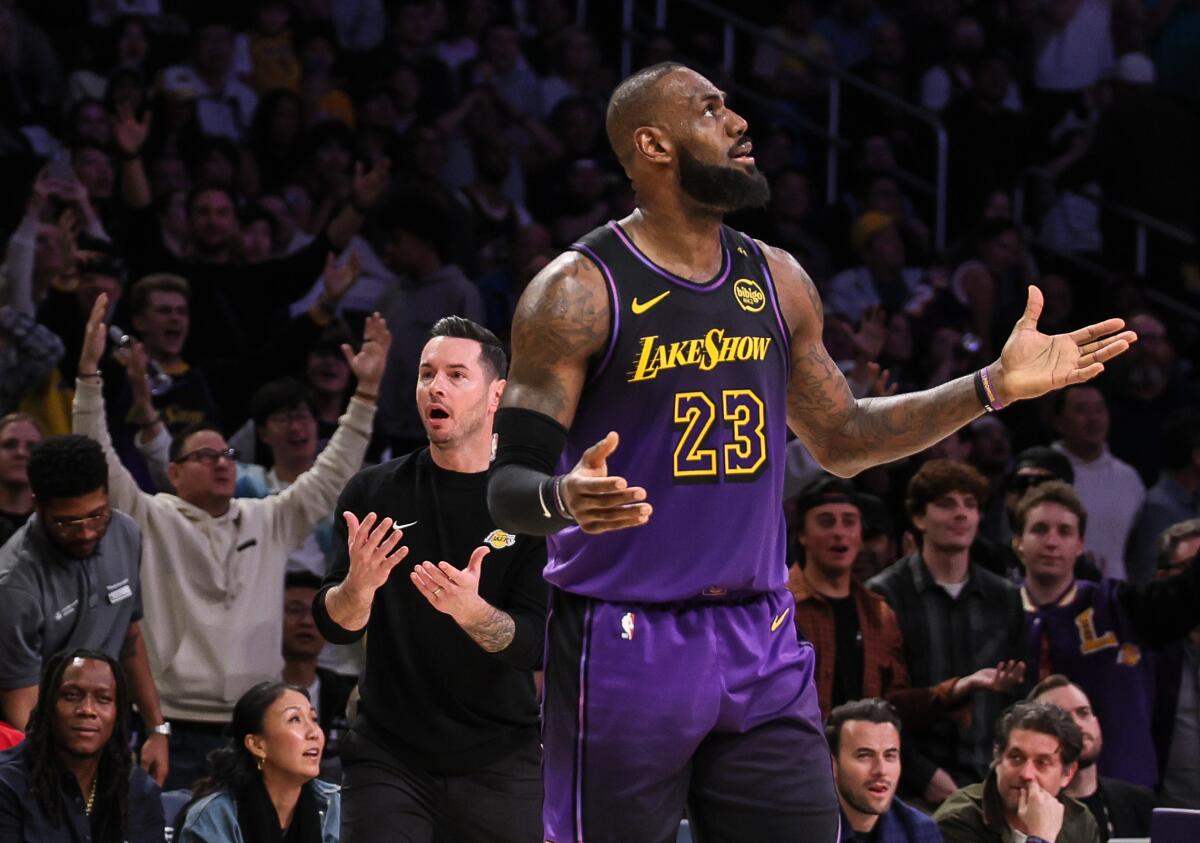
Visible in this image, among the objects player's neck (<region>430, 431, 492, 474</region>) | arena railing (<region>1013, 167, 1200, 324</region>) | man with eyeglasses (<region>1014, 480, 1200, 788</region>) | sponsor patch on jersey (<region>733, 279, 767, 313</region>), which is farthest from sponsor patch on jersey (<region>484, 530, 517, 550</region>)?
arena railing (<region>1013, 167, 1200, 324</region>)

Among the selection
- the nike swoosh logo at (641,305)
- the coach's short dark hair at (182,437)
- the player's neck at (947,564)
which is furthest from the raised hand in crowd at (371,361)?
the nike swoosh logo at (641,305)

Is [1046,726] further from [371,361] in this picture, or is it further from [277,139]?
[277,139]

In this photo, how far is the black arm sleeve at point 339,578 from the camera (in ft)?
14.2

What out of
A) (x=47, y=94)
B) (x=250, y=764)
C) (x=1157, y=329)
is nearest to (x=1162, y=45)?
(x=1157, y=329)

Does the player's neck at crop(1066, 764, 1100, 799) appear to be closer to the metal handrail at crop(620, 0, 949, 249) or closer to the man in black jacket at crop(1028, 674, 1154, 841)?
the man in black jacket at crop(1028, 674, 1154, 841)

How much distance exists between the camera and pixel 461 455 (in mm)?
4625

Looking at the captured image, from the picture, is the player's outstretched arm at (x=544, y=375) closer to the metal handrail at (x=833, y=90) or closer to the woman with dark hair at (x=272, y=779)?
the woman with dark hair at (x=272, y=779)

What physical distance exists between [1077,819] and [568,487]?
3.51m

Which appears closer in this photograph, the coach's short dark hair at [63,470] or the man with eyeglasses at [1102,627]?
the coach's short dark hair at [63,470]

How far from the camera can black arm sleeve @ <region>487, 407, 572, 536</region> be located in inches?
131

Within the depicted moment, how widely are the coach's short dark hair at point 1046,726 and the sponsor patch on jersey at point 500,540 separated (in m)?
2.22

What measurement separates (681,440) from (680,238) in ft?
1.40

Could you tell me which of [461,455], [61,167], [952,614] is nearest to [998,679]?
[952,614]

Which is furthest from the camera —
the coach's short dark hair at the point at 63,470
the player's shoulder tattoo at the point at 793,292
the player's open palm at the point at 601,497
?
the coach's short dark hair at the point at 63,470
